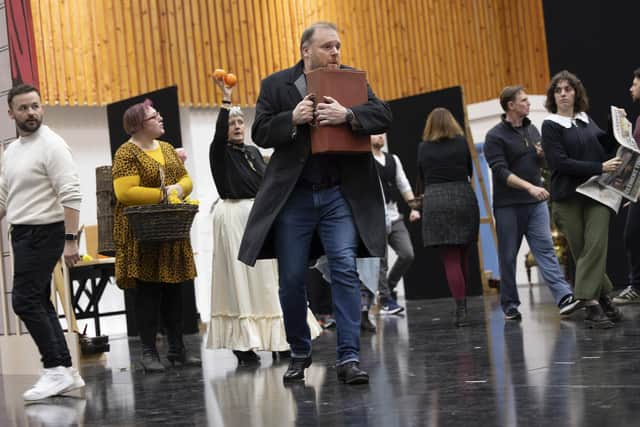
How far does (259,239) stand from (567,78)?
94.5 inches

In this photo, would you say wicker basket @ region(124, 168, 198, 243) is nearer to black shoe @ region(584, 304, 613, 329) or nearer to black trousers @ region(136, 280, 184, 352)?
black trousers @ region(136, 280, 184, 352)

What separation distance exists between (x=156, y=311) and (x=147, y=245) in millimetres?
376

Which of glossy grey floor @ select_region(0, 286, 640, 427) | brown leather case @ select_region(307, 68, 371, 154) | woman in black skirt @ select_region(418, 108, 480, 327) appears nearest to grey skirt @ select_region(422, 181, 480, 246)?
woman in black skirt @ select_region(418, 108, 480, 327)

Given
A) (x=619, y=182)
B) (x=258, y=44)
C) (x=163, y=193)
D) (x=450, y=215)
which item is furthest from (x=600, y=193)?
(x=258, y=44)

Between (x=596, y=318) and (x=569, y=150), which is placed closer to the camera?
(x=596, y=318)

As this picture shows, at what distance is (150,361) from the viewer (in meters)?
4.94

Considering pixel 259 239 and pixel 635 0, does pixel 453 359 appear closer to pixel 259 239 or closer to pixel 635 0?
pixel 259 239

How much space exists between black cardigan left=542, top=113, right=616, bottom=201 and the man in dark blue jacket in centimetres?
58

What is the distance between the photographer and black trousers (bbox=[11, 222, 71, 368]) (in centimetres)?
415

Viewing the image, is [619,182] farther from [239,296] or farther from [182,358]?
[182,358]

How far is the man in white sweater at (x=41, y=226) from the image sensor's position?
4.15 m

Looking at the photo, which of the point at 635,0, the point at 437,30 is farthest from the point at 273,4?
the point at 635,0

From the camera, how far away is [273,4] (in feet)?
40.8

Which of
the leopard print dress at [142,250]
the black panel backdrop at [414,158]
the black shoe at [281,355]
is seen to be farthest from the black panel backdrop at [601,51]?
the leopard print dress at [142,250]
